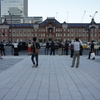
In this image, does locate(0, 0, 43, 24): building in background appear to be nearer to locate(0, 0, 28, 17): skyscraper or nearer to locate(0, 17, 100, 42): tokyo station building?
locate(0, 0, 28, 17): skyscraper

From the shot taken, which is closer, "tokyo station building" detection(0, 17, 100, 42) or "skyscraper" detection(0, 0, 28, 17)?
"tokyo station building" detection(0, 17, 100, 42)

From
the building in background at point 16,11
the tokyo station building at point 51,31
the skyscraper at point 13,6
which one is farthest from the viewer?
the skyscraper at point 13,6

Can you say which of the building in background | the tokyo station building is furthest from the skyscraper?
the tokyo station building

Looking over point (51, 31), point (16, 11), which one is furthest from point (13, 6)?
point (51, 31)

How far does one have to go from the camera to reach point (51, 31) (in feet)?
294

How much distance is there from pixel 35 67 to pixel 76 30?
265ft

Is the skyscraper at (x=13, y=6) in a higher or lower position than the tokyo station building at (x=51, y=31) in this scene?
higher

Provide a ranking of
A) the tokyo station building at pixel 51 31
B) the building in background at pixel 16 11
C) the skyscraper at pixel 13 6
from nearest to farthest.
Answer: the tokyo station building at pixel 51 31 → the building in background at pixel 16 11 → the skyscraper at pixel 13 6

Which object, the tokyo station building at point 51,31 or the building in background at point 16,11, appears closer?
the tokyo station building at point 51,31

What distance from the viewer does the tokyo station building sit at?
291 ft

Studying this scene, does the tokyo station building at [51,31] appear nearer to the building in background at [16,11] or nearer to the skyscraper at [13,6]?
the building in background at [16,11]

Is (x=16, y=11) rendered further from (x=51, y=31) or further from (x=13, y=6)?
(x=51, y=31)

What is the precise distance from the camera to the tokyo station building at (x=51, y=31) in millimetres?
88750

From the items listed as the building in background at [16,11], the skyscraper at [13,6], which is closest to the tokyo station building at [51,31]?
the building in background at [16,11]
